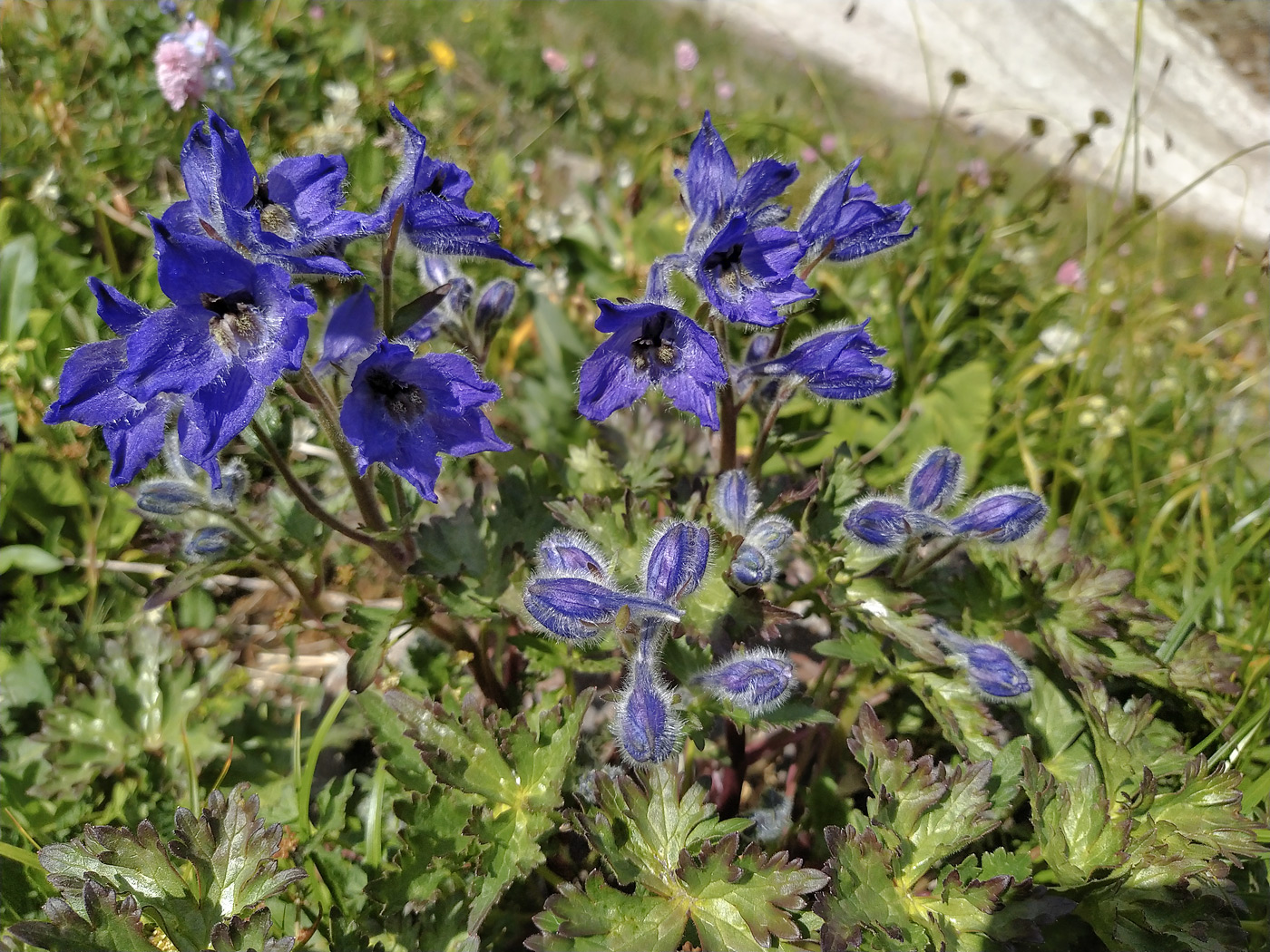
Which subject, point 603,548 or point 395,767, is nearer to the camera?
point 395,767

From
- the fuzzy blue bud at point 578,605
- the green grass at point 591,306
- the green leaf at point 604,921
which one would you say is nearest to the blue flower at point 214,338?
the fuzzy blue bud at point 578,605

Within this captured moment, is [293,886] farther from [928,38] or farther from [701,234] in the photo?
[928,38]

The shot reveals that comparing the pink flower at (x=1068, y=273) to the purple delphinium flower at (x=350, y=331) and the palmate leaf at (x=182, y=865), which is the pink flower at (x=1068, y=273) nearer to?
the purple delphinium flower at (x=350, y=331)

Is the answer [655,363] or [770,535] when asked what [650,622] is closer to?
[770,535]

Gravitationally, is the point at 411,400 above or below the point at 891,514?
below

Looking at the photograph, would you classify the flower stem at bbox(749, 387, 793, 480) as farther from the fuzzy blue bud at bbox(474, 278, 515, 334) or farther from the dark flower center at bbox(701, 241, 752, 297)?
the fuzzy blue bud at bbox(474, 278, 515, 334)

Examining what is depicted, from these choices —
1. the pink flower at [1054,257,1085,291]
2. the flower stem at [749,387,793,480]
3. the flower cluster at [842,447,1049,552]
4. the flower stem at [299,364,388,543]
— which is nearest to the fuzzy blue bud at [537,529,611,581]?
the flower stem at [299,364,388,543]

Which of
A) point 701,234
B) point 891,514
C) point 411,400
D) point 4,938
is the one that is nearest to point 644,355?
point 701,234

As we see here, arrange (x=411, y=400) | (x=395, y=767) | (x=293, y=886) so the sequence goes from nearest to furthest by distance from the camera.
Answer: (x=411, y=400) → (x=395, y=767) → (x=293, y=886)
